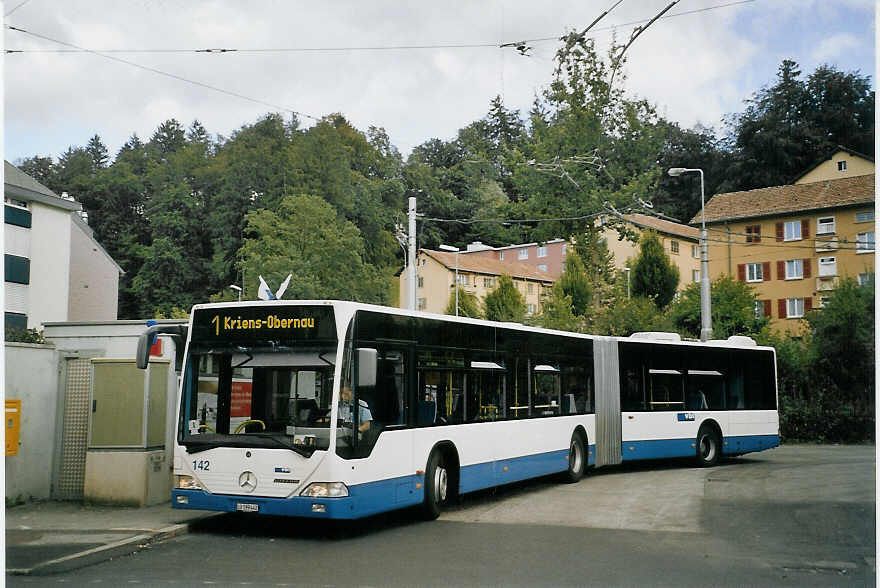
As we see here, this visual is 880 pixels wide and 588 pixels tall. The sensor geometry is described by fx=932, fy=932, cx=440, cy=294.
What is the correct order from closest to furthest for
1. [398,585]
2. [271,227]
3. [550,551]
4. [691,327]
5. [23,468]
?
[398,585] < [550,551] < [23,468] < [691,327] < [271,227]

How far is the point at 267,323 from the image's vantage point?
10.8 m

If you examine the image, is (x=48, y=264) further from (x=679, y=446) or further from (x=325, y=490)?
(x=325, y=490)

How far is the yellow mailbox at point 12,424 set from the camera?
1213 cm

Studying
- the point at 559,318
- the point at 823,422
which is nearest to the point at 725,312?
the point at 823,422

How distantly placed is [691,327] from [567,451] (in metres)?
21.2

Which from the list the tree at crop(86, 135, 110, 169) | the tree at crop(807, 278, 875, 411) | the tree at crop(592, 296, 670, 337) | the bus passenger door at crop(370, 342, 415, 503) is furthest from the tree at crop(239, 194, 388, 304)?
the bus passenger door at crop(370, 342, 415, 503)

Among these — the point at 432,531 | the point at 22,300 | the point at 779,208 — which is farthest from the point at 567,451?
the point at 22,300

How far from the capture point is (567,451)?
16.7 m

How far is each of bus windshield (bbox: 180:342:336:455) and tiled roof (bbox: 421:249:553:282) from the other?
6263 centimetres

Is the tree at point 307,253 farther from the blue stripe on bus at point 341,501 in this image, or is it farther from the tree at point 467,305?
the blue stripe on bus at point 341,501

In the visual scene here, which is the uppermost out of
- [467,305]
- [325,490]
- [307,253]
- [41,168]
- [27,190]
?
[41,168]

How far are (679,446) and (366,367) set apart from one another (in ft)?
35.6

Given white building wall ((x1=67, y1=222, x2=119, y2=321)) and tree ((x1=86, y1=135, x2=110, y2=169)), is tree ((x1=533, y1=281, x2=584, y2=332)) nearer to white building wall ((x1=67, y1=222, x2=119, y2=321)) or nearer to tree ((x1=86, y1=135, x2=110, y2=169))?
white building wall ((x1=67, y1=222, x2=119, y2=321))

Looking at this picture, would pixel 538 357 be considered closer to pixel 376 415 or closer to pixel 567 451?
pixel 567 451
